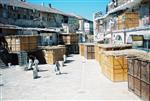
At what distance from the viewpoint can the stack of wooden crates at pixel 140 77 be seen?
15183 mm

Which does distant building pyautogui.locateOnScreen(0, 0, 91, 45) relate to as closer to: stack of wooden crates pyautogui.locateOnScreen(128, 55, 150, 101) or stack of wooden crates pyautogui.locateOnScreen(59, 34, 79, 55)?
stack of wooden crates pyautogui.locateOnScreen(59, 34, 79, 55)

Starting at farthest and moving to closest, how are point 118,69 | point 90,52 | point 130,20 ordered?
point 90,52 < point 130,20 < point 118,69

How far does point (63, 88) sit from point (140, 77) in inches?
248

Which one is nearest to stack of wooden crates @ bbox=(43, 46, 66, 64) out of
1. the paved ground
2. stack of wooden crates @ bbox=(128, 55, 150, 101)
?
the paved ground

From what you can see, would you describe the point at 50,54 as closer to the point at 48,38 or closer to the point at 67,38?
the point at 48,38

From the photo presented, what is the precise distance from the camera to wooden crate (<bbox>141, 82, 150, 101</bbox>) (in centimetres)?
1500

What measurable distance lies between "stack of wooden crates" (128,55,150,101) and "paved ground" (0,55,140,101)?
0.56 m

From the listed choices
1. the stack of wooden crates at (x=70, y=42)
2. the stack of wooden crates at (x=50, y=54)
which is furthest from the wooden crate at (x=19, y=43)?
the stack of wooden crates at (x=70, y=42)

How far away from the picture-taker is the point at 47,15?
182ft

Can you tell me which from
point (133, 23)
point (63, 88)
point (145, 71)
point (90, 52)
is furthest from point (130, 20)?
point (145, 71)

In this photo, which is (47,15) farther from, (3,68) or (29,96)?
(29,96)

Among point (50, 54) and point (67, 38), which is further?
point (67, 38)

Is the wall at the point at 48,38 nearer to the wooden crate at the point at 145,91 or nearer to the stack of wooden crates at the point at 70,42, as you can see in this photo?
the stack of wooden crates at the point at 70,42

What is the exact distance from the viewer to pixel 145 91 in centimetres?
1543
